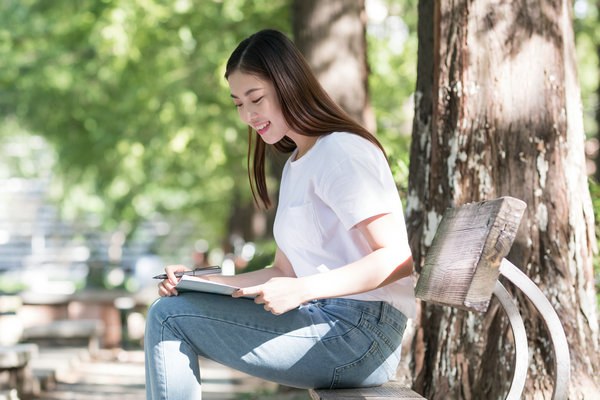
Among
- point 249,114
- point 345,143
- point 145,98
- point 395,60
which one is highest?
point 395,60

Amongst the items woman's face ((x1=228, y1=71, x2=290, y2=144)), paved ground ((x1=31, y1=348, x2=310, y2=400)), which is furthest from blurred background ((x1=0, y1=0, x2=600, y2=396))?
woman's face ((x1=228, y1=71, x2=290, y2=144))

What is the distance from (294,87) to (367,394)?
3.10 feet

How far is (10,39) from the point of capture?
13469 mm

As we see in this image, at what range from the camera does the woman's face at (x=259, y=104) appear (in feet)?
9.21

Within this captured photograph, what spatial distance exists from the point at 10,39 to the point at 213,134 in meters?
4.02

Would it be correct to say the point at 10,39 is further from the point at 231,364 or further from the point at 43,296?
the point at 231,364

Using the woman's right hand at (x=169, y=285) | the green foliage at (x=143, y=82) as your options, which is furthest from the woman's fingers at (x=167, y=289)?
the green foliage at (x=143, y=82)

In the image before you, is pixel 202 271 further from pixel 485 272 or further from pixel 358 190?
pixel 485 272

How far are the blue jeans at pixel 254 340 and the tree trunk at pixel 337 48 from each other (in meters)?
5.69

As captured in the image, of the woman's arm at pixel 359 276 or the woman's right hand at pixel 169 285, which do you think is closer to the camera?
the woman's arm at pixel 359 276

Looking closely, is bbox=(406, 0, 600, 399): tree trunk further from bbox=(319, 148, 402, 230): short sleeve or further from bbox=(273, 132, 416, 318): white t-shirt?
bbox=(319, 148, 402, 230): short sleeve

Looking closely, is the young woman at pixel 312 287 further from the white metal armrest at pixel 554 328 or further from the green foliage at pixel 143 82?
the green foliage at pixel 143 82

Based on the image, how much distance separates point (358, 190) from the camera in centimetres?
254

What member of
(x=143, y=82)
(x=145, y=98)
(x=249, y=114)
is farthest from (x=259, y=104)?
(x=145, y=98)
